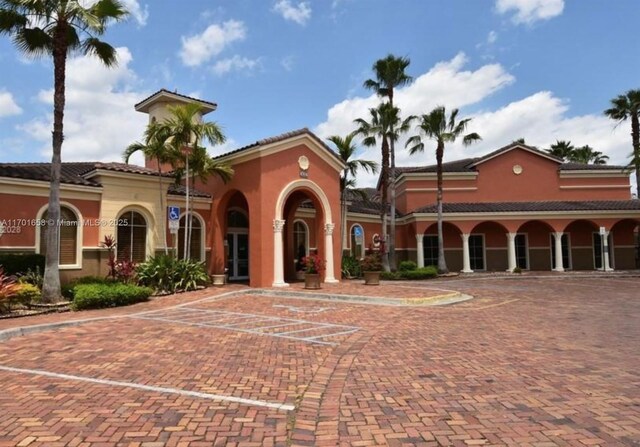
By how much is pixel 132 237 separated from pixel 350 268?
37.1ft

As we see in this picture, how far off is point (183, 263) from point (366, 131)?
12.5 metres

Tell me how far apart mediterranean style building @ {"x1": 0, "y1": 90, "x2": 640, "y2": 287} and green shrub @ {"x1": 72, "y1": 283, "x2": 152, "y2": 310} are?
3199 millimetres

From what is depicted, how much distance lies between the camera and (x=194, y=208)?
1959 centimetres

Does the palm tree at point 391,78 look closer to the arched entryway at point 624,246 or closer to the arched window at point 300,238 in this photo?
the arched window at point 300,238

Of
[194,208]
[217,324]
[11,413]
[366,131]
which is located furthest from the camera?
[366,131]

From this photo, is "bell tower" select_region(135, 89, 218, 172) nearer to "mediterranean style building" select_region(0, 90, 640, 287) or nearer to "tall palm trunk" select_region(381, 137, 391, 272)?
"mediterranean style building" select_region(0, 90, 640, 287)

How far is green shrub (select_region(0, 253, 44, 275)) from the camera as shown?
45.0 feet

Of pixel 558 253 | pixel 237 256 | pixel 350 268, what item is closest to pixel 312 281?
pixel 237 256

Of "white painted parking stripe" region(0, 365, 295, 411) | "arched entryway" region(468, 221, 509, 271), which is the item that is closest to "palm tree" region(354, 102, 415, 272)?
"arched entryway" region(468, 221, 509, 271)

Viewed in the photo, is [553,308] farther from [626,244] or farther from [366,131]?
[626,244]

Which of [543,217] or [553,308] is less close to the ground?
[543,217]

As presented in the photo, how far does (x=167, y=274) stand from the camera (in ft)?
54.2

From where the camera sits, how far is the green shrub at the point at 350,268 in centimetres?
2391

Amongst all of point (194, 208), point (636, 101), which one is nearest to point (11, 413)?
point (194, 208)
